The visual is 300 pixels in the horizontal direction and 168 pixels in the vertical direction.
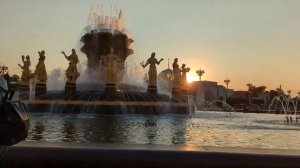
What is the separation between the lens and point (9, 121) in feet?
13.5

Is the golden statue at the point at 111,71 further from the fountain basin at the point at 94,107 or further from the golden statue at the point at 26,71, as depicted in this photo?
the golden statue at the point at 26,71

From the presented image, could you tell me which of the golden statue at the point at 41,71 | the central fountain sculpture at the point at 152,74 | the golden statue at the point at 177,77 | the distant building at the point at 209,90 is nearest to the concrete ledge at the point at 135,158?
the central fountain sculpture at the point at 152,74

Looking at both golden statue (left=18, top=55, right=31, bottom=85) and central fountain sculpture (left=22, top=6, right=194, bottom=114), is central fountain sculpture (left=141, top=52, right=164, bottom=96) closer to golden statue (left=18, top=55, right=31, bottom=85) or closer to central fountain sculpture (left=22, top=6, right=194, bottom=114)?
central fountain sculpture (left=22, top=6, right=194, bottom=114)

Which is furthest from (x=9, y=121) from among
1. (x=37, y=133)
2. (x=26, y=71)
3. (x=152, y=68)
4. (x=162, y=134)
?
(x=26, y=71)

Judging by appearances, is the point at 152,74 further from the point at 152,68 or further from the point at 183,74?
the point at 183,74

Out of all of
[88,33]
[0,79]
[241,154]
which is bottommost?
[241,154]

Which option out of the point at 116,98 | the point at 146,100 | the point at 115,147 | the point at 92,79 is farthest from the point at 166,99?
the point at 115,147

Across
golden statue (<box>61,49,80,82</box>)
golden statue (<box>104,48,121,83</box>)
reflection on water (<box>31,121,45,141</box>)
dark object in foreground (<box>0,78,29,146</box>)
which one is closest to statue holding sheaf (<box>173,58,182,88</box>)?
golden statue (<box>104,48,121,83</box>)

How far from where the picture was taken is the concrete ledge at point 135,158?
5254 millimetres

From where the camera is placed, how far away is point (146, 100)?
27812mm

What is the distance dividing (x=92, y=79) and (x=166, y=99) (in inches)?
329

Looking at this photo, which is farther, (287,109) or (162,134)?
(287,109)

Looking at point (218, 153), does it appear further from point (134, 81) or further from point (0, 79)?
point (134, 81)

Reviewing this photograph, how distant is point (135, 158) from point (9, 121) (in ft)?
5.61
